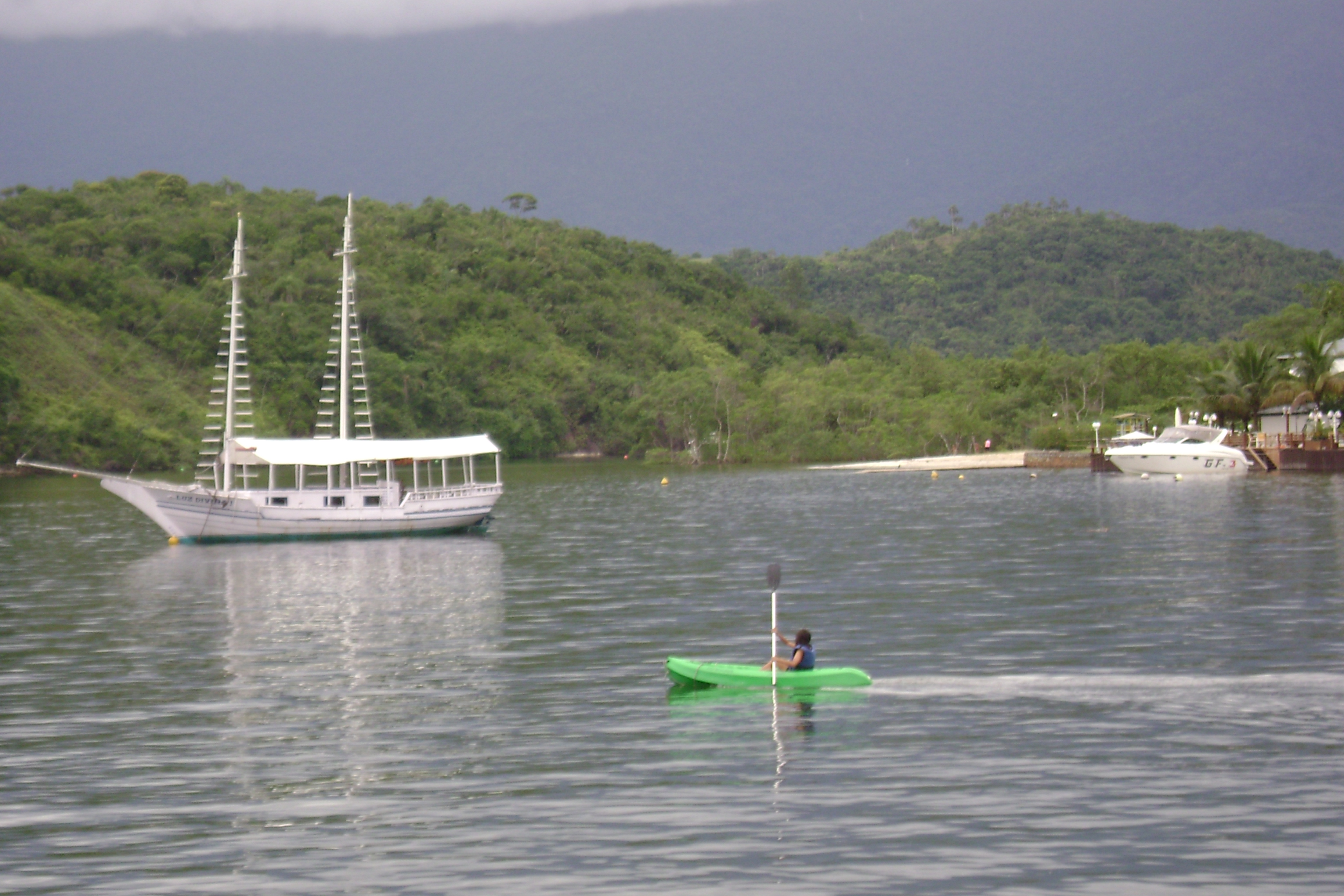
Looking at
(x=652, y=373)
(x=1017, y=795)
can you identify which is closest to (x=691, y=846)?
(x=1017, y=795)

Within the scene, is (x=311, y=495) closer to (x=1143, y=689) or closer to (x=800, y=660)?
(x=800, y=660)

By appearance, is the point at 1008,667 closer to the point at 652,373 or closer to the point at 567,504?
the point at 567,504

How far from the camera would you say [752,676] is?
2425cm

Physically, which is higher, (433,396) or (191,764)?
(433,396)

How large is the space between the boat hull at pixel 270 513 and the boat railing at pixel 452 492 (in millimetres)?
A: 49

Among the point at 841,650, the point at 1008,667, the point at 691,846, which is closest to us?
the point at 691,846

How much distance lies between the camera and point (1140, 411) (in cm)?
13312

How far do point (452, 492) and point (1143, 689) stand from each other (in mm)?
40094

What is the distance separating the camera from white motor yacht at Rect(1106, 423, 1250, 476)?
9662cm

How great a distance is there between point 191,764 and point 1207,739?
14379 millimetres

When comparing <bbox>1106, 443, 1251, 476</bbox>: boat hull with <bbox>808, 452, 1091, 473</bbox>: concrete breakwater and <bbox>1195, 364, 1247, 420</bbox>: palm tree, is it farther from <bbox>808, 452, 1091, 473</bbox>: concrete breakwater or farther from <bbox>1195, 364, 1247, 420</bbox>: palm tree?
<bbox>808, 452, 1091, 473</bbox>: concrete breakwater

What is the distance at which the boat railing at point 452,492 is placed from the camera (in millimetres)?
58938

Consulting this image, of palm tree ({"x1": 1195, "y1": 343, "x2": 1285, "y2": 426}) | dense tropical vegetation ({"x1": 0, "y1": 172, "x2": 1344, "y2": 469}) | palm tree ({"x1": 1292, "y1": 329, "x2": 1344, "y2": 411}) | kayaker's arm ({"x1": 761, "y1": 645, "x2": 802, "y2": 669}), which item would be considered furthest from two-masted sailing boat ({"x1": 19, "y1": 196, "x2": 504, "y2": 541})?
dense tropical vegetation ({"x1": 0, "y1": 172, "x2": 1344, "y2": 469})

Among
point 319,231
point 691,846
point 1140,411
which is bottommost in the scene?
point 691,846
